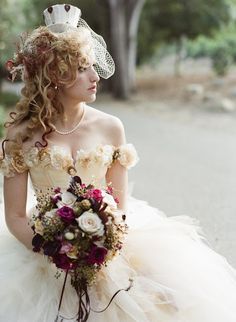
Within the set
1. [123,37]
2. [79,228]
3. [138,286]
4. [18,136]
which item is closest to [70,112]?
[18,136]

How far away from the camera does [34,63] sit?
8.19 ft

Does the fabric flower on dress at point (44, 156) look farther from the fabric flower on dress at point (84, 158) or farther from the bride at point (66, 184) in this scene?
the fabric flower on dress at point (84, 158)

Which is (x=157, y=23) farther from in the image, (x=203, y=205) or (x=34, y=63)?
(x=34, y=63)

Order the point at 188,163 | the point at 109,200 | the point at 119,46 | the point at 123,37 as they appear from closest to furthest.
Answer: the point at 109,200 < the point at 188,163 < the point at 119,46 < the point at 123,37

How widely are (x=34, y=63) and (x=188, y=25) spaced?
12377mm

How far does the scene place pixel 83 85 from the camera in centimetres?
257

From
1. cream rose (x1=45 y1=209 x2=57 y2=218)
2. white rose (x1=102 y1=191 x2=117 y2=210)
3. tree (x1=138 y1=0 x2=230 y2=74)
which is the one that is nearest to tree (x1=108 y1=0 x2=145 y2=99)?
tree (x1=138 y1=0 x2=230 y2=74)

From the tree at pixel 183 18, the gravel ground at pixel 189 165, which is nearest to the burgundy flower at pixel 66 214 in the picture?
the gravel ground at pixel 189 165

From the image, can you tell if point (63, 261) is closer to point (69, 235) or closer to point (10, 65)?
point (69, 235)

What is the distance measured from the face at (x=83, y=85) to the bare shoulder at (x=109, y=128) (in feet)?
0.59

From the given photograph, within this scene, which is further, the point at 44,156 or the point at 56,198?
the point at 44,156

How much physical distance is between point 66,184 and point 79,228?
1.76ft

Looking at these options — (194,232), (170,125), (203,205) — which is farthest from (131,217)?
(170,125)

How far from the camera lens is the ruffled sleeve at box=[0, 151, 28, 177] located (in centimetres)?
258
